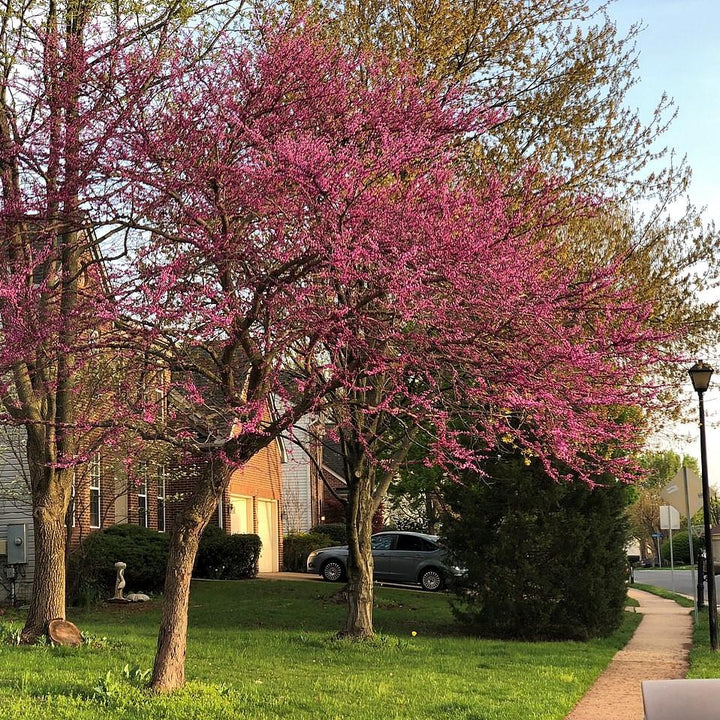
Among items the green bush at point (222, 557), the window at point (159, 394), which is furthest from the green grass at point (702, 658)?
the green bush at point (222, 557)

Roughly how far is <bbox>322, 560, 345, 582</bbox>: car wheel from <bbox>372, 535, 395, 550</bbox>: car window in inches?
42.9

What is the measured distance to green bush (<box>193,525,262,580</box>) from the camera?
2573 centimetres

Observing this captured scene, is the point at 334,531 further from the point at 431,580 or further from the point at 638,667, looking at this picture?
the point at 638,667

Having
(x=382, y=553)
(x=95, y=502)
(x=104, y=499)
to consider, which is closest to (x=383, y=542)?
(x=382, y=553)

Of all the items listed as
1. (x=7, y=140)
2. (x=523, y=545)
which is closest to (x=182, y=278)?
(x=7, y=140)

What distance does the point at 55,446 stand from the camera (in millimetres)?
13203

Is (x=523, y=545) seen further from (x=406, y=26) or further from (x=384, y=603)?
(x=406, y=26)

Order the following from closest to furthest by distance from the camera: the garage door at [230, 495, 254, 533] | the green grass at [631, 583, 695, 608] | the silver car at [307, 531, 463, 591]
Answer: the green grass at [631, 583, 695, 608] < the silver car at [307, 531, 463, 591] < the garage door at [230, 495, 254, 533]

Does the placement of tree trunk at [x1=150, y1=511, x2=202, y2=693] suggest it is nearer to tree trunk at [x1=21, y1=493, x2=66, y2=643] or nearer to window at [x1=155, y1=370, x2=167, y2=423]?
window at [x1=155, y1=370, x2=167, y2=423]

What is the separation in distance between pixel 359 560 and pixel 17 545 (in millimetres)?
8943

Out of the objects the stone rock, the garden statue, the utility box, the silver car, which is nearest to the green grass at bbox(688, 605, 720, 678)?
the stone rock

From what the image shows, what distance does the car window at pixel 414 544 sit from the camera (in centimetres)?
2611

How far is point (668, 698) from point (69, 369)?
6.08 m

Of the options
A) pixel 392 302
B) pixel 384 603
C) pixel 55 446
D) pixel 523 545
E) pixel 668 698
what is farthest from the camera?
pixel 384 603
